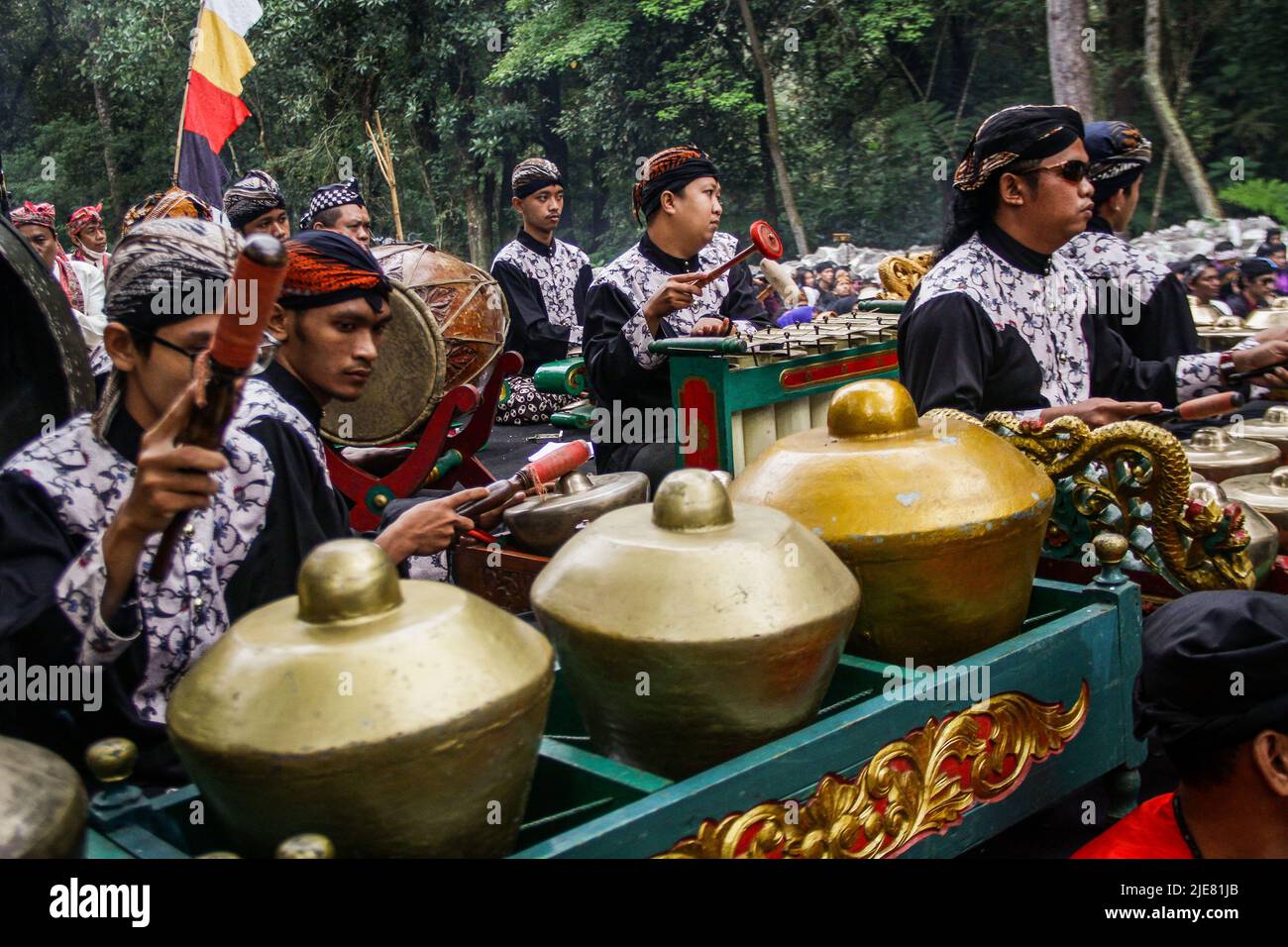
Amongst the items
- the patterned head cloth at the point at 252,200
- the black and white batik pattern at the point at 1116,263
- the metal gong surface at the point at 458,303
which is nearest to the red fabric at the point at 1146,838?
the black and white batik pattern at the point at 1116,263

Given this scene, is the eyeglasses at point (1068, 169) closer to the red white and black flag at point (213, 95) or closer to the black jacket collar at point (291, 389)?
the black jacket collar at point (291, 389)

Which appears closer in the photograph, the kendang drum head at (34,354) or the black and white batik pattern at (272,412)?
the black and white batik pattern at (272,412)

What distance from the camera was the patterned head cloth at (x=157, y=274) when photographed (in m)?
1.73

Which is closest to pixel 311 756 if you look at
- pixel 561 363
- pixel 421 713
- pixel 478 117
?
pixel 421 713

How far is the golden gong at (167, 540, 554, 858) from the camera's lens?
3.87ft

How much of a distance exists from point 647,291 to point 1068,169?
1.66 m

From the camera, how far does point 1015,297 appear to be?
299cm

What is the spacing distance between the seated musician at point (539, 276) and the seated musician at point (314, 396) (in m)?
4.34

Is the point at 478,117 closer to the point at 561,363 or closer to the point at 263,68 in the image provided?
the point at 263,68

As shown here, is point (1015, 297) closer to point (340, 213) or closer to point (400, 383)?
point (400, 383)

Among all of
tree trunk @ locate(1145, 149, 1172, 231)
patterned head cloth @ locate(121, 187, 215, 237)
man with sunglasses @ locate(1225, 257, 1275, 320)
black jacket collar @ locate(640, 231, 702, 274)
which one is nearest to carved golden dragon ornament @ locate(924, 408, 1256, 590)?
black jacket collar @ locate(640, 231, 702, 274)

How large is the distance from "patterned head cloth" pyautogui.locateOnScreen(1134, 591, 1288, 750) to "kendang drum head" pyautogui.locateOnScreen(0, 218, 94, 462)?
1.93 m

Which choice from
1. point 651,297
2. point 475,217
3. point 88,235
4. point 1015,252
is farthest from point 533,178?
point 475,217

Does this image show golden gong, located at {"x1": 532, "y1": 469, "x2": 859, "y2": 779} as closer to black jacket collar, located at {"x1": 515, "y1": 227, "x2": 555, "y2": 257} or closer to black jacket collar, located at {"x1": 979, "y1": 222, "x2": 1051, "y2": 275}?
black jacket collar, located at {"x1": 979, "y1": 222, "x2": 1051, "y2": 275}
